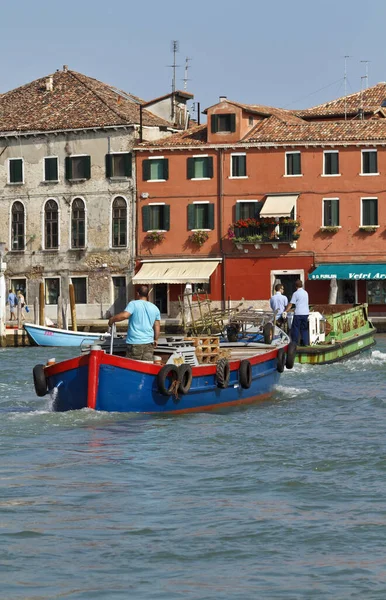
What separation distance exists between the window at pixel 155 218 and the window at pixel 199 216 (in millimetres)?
895

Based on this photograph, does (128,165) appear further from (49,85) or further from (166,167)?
(49,85)

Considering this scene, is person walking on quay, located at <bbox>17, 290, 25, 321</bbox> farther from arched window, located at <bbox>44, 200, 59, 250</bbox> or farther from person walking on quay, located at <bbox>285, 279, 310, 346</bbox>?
person walking on quay, located at <bbox>285, 279, 310, 346</bbox>

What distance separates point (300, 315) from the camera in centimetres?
2500

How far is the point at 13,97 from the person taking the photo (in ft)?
173

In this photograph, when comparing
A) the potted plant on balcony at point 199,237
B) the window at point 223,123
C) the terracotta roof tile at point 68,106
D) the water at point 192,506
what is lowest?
the water at point 192,506

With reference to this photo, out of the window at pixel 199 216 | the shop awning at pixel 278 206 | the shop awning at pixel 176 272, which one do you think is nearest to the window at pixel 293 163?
the shop awning at pixel 278 206

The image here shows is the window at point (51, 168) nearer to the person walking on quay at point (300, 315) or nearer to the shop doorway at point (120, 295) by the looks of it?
the shop doorway at point (120, 295)

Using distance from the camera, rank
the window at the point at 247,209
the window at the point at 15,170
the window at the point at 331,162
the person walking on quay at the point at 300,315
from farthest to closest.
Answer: the window at the point at 15,170 → the window at the point at 247,209 → the window at the point at 331,162 → the person walking on quay at the point at 300,315

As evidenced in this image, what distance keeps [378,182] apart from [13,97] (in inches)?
628

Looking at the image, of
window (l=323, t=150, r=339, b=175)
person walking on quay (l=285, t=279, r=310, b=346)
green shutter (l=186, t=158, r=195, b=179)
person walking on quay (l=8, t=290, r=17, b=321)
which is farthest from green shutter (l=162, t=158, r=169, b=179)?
person walking on quay (l=285, t=279, r=310, b=346)

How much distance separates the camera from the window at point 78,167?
49031mm

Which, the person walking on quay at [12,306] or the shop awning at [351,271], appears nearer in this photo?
the shop awning at [351,271]

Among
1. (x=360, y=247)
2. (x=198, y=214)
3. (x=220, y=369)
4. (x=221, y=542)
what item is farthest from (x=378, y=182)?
(x=221, y=542)

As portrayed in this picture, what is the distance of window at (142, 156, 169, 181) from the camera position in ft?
157
